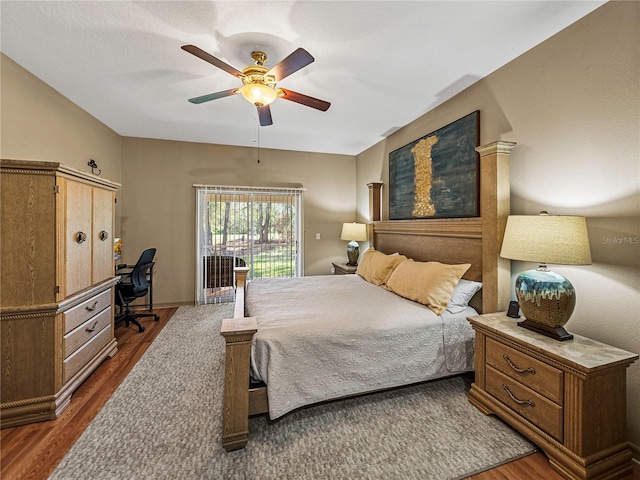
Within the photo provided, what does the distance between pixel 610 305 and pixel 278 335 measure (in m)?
2.12

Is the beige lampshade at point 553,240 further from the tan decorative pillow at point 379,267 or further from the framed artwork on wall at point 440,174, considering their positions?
the tan decorative pillow at point 379,267

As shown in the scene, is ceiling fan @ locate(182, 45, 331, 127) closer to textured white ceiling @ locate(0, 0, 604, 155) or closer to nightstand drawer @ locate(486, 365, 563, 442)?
textured white ceiling @ locate(0, 0, 604, 155)

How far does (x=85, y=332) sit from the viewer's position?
7.64ft

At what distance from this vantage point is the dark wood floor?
149 centimetres

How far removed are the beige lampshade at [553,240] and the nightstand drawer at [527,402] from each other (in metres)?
0.81

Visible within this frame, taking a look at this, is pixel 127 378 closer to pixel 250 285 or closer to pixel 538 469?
pixel 250 285

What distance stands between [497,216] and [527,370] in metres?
1.15

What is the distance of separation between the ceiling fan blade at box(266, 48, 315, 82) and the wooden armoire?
170 cm

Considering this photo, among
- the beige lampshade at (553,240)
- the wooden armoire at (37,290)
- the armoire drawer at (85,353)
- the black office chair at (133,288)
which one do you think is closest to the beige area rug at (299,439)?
the armoire drawer at (85,353)

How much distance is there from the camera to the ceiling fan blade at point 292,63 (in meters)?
1.69

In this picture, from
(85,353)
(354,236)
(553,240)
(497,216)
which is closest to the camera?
(553,240)

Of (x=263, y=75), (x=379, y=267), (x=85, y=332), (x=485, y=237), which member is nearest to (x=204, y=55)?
(x=263, y=75)

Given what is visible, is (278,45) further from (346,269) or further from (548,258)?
(346,269)

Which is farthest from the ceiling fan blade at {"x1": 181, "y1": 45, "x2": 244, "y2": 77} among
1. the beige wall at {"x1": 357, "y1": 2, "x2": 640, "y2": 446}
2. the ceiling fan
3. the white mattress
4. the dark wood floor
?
the dark wood floor
